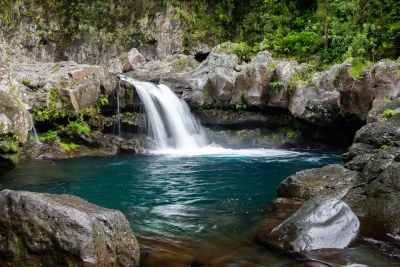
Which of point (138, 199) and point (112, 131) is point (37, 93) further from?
point (138, 199)

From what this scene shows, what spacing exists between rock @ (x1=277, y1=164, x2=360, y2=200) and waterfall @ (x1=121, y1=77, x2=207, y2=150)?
10800mm

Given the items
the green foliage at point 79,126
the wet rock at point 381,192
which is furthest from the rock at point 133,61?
the wet rock at point 381,192

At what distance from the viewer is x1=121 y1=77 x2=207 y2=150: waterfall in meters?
18.2

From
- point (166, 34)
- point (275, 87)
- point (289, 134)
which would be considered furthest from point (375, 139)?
point (166, 34)

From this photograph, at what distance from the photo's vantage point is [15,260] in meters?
3.97

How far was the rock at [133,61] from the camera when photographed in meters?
24.5

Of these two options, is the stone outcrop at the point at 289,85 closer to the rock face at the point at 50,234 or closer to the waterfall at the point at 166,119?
the waterfall at the point at 166,119

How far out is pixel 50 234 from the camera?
4.00 meters

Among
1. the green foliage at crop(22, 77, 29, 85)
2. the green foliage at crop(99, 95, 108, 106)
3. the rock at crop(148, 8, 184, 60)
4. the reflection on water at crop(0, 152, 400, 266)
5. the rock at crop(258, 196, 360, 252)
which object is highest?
the rock at crop(148, 8, 184, 60)

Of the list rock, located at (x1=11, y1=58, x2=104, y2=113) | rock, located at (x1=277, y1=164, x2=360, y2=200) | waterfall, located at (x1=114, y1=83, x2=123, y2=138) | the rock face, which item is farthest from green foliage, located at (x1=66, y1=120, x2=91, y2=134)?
the rock face

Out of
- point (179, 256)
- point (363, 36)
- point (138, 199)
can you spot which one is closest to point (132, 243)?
point (179, 256)

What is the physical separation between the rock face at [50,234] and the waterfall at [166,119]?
45.1 feet

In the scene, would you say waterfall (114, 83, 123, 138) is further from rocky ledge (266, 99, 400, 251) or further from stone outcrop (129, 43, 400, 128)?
rocky ledge (266, 99, 400, 251)

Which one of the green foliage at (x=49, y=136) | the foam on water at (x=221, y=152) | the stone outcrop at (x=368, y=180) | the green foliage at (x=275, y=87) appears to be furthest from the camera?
the green foliage at (x=275, y=87)
